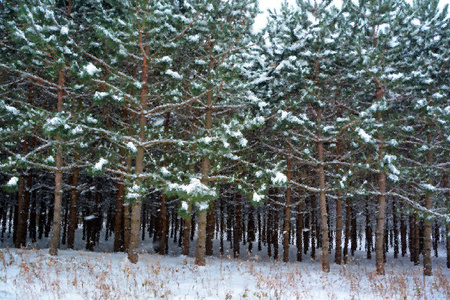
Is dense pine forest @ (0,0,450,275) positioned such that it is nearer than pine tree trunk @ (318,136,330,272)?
Yes

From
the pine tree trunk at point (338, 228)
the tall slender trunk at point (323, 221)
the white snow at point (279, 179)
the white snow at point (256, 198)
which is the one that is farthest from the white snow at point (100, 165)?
the pine tree trunk at point (338, 228)

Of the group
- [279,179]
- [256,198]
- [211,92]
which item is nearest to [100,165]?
[256,198]

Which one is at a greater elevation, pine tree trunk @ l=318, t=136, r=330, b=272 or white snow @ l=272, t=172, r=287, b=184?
white snow @ l=272, t=172, r=287, b=184

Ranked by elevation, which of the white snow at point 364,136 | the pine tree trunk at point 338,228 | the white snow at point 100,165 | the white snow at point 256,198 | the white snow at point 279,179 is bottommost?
the pine tree trunk at point 338,228

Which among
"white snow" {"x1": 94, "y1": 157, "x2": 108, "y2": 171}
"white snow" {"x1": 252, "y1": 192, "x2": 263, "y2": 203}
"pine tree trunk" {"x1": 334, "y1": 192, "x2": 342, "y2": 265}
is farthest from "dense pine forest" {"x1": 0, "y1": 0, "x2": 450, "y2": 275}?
"pine tree trunk" {"x1": 334, "y1": 192, "x2": 342, "y2": 265}

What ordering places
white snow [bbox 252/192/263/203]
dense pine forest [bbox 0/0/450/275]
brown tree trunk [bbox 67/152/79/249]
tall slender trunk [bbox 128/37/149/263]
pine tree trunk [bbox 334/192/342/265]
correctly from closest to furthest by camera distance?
white snow [bbox 252/192/263/203] → dense pine forest [bbox 0/0/450/275] → tall slender trunk [bbox 128/37/149/263] → brown tree trunk [bbox 67/152/79/249] → pine tree trunk [bbox 334/192/342/265]

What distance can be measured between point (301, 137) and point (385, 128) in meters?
3.43

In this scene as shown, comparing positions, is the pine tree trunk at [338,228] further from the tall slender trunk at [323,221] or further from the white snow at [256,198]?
the white snow at [256,198]

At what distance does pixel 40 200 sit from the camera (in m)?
23.5

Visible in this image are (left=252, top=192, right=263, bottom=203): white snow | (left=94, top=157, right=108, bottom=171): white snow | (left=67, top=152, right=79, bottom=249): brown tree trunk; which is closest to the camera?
(left=94, top=157, right=108, bottom=171): white snow

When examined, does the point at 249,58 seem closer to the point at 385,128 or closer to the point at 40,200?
the point at 385,128

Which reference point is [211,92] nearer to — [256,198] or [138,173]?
[138,173]

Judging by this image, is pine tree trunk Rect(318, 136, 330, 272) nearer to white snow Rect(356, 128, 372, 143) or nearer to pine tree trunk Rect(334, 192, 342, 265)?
white snow Rect(356, 128, 372, 143)

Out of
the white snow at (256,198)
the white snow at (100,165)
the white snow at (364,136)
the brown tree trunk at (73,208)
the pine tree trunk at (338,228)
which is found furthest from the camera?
the pine tree trunk at (338,228)
